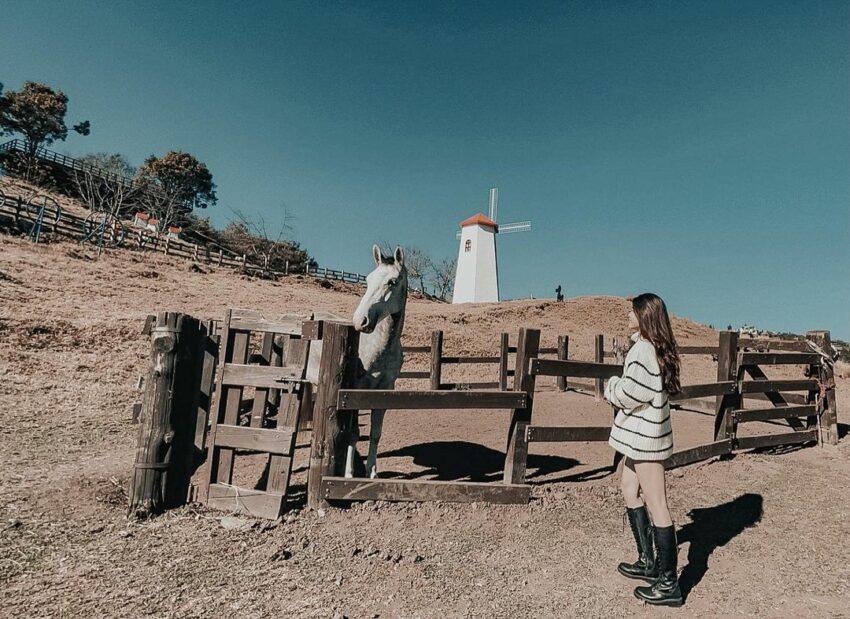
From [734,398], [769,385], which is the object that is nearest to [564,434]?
[734,398]

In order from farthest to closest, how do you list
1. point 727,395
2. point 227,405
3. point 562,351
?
point 562,351 < point 727,395 < point 227,405

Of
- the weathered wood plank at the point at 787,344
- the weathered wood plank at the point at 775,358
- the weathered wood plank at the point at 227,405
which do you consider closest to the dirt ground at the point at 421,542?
the weathered wood plank at the point at 227,405

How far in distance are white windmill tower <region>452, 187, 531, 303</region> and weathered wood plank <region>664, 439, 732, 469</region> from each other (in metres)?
40.3

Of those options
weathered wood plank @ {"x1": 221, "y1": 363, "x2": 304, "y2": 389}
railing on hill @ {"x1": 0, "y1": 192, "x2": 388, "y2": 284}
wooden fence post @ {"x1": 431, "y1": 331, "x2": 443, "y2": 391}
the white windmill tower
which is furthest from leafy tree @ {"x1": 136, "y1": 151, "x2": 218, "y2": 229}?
weathered wood plank @ {"x1": 221, "y1": 363, "x2": 304, "y2": 389}

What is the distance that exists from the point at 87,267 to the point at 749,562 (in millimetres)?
28019

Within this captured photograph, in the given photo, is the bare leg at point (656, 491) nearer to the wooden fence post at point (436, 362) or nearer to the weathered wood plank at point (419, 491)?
the weathered wood plank at point (419, 491)

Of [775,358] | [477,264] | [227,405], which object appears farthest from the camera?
[477,264]

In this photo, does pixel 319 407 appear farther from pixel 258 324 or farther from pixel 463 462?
pixel 463 462

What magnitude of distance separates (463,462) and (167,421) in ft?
13.9

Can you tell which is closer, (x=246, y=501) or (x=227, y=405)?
(x=246, y=501)

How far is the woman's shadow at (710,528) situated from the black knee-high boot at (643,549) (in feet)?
0.91

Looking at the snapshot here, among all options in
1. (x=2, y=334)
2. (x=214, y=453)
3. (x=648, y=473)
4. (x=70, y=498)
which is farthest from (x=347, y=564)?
(x=2, y=334)

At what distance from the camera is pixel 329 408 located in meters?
4.44

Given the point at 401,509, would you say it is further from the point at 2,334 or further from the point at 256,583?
the point at 2,334
